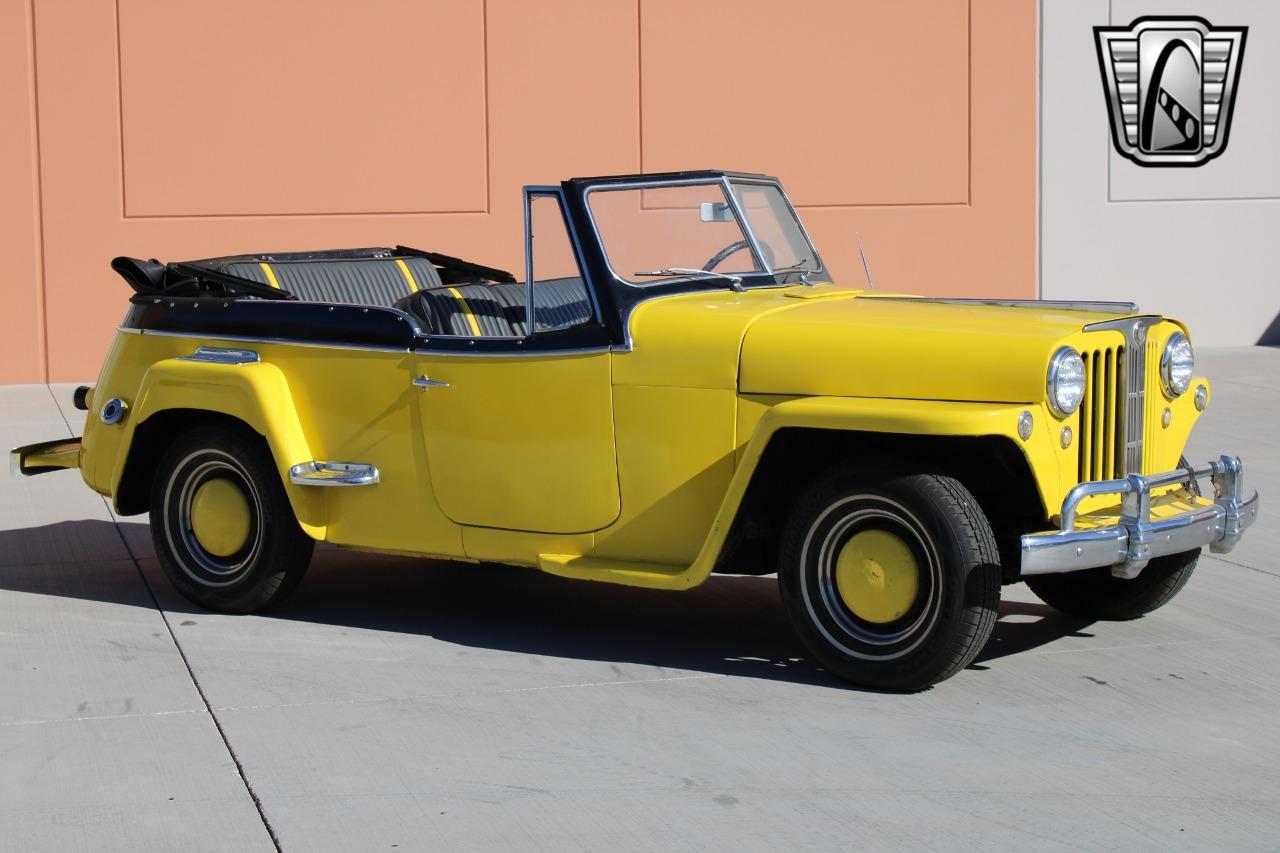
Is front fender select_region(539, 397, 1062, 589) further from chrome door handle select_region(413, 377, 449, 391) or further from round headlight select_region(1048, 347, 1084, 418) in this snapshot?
chrome door handle select_region(413, 377, 449, 391)

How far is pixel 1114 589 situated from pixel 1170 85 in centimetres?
1019

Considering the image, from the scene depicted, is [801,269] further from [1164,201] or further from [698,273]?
[1164,201]

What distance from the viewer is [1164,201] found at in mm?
15328

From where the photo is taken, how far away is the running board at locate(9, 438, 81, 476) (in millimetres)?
7008

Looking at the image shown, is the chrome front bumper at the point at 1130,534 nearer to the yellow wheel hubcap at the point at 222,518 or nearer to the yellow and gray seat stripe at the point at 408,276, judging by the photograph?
the yellow wheel hubcap at the point at 222,518

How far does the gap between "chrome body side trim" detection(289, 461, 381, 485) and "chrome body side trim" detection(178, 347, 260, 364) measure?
491mm

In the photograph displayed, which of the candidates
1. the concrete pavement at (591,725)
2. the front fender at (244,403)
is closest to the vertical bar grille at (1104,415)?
the concrete pavement at (591,725)

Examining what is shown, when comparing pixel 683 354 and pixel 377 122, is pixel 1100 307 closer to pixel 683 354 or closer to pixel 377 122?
pixel 683 354

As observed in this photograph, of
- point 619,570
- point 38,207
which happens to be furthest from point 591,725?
point 38,207

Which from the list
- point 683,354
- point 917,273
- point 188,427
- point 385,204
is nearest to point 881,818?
point 683,354

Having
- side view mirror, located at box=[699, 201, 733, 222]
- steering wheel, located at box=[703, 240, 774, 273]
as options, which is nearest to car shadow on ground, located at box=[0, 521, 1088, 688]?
steering wheel, located at box=[703, 240, 774, 273]

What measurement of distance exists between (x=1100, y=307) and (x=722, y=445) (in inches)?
54.7

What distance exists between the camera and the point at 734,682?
17.7 ft

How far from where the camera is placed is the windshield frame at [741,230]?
5.83 meters
